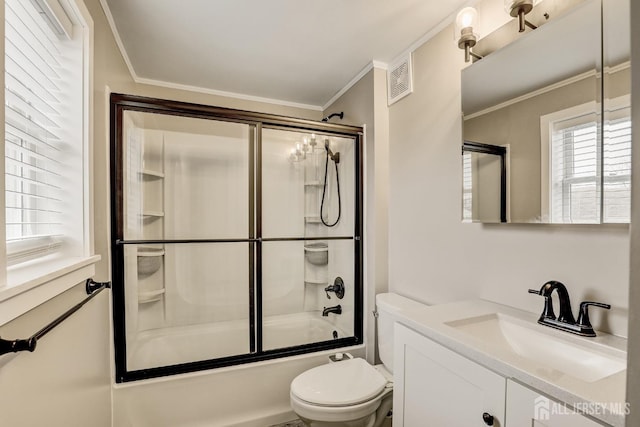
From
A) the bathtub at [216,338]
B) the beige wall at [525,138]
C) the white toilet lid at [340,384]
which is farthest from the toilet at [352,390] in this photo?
the beige wall at [525,138]

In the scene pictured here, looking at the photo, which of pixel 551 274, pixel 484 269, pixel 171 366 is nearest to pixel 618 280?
pixel 551 274

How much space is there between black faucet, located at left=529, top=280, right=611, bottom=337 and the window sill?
1607 millimetres

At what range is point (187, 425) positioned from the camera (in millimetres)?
1843

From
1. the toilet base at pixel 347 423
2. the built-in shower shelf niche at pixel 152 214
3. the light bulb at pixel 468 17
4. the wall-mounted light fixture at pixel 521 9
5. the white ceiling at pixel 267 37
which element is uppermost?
the white ceiling at pixel 267 37

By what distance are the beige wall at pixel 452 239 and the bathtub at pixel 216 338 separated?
0.78 metres

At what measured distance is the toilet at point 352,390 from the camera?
1528 millimetres

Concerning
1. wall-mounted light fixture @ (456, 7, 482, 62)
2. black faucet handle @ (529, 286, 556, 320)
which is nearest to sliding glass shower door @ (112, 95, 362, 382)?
wall-mounted light fixture @ (456, 7, 482, 62)

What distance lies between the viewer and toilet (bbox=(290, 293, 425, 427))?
5.01ft

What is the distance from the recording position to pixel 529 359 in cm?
96

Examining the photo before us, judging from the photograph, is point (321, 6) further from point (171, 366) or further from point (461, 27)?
point (171, 366)

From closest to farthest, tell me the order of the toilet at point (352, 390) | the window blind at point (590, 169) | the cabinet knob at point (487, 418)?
the cabinet knob at point (487, 418), the window blind at point (590, 169), the toilet at point (352, 390)

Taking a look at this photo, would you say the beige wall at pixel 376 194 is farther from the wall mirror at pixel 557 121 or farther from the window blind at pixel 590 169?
the window blind at pixel 590 169

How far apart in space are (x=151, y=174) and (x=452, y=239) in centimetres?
201

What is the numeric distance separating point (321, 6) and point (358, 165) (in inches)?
42.4
